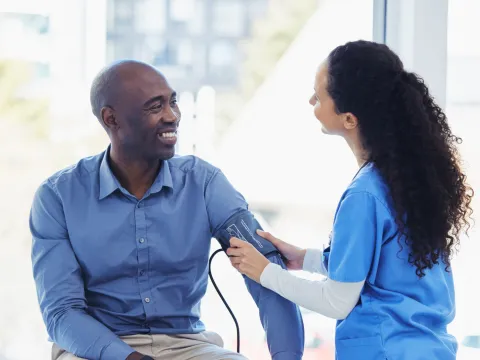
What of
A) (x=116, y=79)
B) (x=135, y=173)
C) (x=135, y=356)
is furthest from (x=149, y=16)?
(x=135, y=356)

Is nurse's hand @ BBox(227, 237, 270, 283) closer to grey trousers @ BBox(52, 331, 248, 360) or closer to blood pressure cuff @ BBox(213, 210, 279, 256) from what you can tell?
blood pressure cuff @ BBox(213, 210, 279, 256)

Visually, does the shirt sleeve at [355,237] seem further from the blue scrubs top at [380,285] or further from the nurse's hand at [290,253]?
the nurse's hand at [290,253]

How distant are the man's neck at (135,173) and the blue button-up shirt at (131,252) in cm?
4

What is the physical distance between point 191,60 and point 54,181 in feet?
2.88

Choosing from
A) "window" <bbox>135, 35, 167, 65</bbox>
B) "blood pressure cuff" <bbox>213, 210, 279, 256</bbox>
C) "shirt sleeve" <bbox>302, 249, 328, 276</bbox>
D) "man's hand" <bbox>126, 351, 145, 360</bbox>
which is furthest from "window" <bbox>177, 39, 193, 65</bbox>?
"man's hand" <bbox>126, 351, 145, 360</bbox>

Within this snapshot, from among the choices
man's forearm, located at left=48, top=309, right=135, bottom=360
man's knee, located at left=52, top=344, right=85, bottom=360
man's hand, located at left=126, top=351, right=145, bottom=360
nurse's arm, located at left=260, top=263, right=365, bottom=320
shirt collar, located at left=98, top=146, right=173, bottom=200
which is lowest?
man's knee, located at left=52, top=344, right=85, bottom=360

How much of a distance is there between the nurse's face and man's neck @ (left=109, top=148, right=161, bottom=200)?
0.51 metres

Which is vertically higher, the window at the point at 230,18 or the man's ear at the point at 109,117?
the window at the point at 230,18

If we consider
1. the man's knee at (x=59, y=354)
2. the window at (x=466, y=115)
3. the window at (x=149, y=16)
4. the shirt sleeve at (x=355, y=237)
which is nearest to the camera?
the shirt sleeve at (x=355, y=237)

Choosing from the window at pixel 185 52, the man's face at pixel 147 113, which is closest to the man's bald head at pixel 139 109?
the man's face at pixel 147 113

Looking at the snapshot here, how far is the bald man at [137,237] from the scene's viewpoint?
6.76 feet

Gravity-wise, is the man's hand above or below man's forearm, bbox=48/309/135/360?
below

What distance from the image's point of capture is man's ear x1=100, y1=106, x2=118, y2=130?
Result: 2.13 m

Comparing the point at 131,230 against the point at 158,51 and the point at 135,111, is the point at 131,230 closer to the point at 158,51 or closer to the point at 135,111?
the point at 135,111
